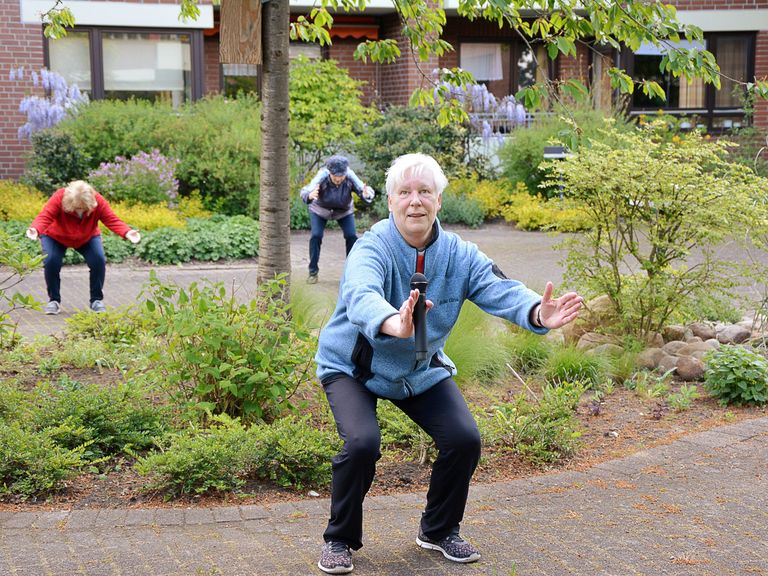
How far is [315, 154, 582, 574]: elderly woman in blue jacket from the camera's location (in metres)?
3.93

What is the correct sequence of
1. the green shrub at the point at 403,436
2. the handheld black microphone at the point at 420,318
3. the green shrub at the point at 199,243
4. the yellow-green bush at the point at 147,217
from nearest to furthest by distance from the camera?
the handheld black microphone at the point at 420,318, the green shrub at the point at 403,436, the green shrub at the point at 199,243, the yellow-green bush at the point at 147,217

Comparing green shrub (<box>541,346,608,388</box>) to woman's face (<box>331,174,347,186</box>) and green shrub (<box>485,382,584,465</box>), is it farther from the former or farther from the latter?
woman's face (<box>331,174,347,186</box>)

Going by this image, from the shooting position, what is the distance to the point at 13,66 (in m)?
18.6

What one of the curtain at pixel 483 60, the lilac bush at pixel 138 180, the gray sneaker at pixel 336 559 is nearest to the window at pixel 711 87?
the curtain at pixel 483 60

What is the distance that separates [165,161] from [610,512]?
12716mm

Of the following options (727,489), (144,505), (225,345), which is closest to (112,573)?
(144,505)

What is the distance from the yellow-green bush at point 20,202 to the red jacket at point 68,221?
14.9 feet

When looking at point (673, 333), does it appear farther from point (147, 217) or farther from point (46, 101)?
point (46, 101)

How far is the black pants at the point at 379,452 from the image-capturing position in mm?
3898

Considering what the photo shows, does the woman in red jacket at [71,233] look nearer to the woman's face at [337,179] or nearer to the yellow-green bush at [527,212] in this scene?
the woman's face at [337,179]

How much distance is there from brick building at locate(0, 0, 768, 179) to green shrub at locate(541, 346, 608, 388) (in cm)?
954

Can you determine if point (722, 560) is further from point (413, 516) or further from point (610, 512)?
point (413, 516)

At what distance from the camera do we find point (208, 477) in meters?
4.86

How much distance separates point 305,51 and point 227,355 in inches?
726
